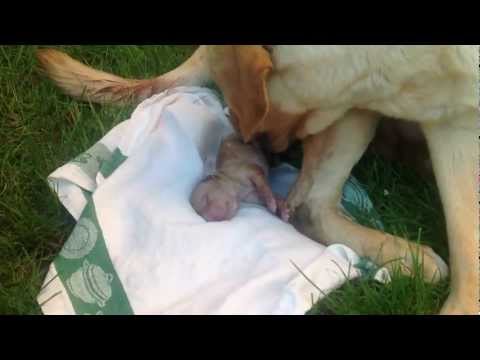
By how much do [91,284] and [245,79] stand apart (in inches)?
24.3

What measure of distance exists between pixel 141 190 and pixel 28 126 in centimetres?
63

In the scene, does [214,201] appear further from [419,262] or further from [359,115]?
[419,262]

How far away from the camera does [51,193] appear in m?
2.17

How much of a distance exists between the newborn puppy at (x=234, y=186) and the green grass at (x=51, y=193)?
0.30 metres

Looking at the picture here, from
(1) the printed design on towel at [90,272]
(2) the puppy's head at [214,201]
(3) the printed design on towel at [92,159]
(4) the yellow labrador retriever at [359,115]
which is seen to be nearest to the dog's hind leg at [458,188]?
(4) the yellow labrador retriever at [359,115]

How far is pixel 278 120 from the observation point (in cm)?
189

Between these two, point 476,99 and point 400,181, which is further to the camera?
point 400,181

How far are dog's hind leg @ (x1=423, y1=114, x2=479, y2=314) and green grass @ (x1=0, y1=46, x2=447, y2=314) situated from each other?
0.08m

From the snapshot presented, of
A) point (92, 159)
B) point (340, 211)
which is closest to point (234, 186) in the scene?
point (340, 211)

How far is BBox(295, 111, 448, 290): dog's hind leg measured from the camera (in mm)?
1852

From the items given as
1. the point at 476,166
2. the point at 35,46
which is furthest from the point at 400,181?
the point at 35,46

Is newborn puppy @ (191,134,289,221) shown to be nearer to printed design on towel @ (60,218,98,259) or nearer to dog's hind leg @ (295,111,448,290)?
dog's hind leg @ (295,111,448,290)
